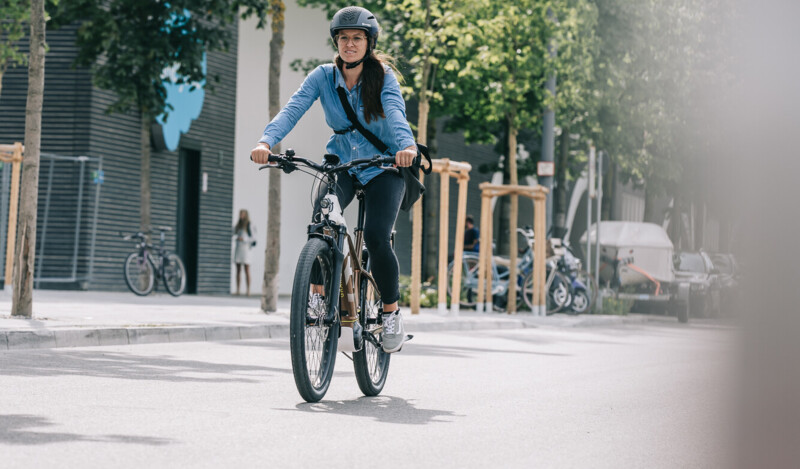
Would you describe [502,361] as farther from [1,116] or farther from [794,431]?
[1,116]

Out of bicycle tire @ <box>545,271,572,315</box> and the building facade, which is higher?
the building facade

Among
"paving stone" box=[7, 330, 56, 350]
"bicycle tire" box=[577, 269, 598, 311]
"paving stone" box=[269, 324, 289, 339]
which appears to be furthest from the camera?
"bicycle tire" box=[577, 269, 598, 311]

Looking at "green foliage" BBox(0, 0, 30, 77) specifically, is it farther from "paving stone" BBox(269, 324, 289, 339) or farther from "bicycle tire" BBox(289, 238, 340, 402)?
"bicycle tire" BBox(289, 238, 340, 402)

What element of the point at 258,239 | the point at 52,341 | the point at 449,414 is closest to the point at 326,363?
the point at 449,414

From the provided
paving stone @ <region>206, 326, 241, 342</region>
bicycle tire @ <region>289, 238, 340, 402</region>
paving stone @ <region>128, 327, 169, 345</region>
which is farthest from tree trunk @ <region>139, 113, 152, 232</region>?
bicycle tire @ <region>289, 238, 340, 402</region>

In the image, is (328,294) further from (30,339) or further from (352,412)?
(30,339)

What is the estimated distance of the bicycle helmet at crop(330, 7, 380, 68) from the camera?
6347mm

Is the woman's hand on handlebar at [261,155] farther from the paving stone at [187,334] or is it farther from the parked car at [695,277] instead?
the parked car at [695,277]

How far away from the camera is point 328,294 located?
6.20 metres

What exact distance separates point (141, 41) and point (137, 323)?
970 centimetres

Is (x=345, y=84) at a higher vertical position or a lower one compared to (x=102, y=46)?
lower

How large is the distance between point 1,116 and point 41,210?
1842mm

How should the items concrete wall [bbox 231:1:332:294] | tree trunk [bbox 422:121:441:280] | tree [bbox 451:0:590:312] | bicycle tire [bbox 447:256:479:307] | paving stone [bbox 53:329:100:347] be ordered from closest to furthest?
paving stone [bbox 53:329:100:347], bicycle tire [bbox 447:256:479:307], tree [bbox 451:0:590:312], tree trunk [bbox 422:121:441:280], concrete wall [bbox 231:1:332:294]

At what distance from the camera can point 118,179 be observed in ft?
73.4
